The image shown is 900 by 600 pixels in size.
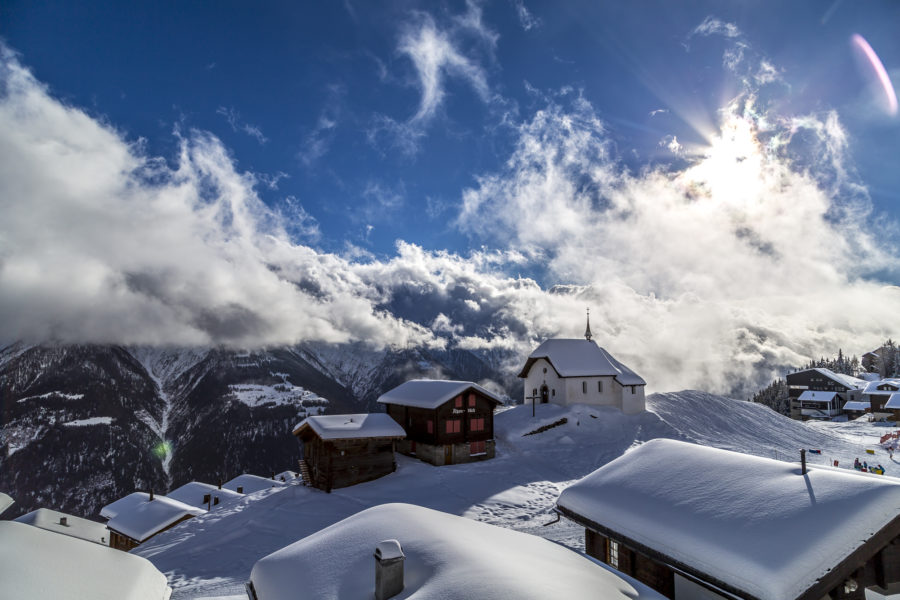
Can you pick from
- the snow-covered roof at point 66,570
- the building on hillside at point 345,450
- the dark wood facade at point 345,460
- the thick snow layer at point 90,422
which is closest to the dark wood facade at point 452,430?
the building on hillside at point 345,450

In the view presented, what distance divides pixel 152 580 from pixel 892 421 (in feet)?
291

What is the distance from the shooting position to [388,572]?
7.07 metres

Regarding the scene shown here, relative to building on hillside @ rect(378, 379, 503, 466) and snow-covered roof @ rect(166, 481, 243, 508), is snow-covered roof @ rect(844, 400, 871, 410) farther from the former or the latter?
snow-covered roof @ rect(166, 481, 243, 508)

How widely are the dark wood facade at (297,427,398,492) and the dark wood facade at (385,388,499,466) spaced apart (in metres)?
3.60

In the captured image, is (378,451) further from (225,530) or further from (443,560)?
(443,560)

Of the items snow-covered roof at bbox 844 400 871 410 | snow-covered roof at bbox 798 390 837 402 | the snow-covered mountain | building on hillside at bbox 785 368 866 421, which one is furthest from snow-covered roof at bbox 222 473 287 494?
snow-covered roof at bbox 844 400 871 410

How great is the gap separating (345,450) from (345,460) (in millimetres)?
631

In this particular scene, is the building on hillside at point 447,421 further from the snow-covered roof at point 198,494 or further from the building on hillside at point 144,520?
the snow-covered roof at point 198,494

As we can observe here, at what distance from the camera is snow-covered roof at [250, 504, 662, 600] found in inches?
266

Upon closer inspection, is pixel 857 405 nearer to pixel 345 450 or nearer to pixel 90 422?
pixel 345 450

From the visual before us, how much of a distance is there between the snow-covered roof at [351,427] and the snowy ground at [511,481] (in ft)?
9.86

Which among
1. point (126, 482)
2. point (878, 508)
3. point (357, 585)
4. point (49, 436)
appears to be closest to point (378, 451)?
point (357, 585)

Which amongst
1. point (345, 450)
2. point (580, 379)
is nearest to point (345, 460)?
Result: point (345, 450)

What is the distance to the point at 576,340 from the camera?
4850 centimetres
